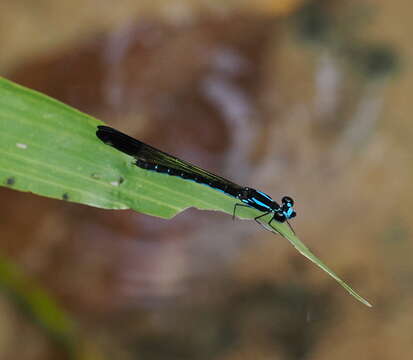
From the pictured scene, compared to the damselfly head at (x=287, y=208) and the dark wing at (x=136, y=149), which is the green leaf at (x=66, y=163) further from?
the damselfly head at (x=287, y=208)

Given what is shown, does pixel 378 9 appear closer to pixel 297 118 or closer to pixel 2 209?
pixel 297 118

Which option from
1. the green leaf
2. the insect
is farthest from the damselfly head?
the green leaf

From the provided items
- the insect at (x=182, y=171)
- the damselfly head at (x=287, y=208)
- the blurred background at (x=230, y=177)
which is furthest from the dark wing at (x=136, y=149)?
the blurred background at (x=230, y=177)

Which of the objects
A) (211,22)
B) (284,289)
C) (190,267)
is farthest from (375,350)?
(211,22)

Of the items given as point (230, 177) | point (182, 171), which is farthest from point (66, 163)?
point (230, 177)

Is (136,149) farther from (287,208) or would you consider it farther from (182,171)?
(287,208)

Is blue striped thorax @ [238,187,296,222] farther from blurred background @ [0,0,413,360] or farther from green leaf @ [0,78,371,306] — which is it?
blurred background @ [0,0,413,360]
